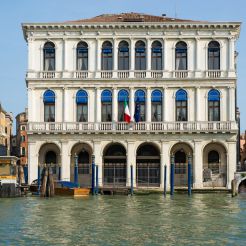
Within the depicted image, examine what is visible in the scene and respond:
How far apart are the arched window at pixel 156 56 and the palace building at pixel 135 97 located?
0.07m

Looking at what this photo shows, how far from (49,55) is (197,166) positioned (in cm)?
1223

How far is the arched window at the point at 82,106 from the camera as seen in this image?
4769 cm

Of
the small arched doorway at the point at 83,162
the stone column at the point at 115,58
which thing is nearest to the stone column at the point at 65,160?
the small arched doorway at the point at 83,162

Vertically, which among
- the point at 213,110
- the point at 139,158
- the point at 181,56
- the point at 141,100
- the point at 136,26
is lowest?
the point at 139,158

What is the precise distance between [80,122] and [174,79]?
6.76m

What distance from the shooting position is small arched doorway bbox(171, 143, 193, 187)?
47.4m

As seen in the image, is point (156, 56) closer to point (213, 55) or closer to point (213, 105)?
point (213, 55)

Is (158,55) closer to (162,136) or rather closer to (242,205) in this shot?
(162,136)

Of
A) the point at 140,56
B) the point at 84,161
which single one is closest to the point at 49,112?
the point at 84,161

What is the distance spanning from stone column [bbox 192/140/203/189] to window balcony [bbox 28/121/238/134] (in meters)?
1.15

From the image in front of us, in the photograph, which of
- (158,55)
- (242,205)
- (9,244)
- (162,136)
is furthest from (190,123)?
(9,244)

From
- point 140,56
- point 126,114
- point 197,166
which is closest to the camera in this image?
point 126,114

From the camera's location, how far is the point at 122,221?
2612 cm

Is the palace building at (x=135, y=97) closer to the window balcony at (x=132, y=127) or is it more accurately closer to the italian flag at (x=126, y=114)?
the window balcony at (x=132, y=127)
